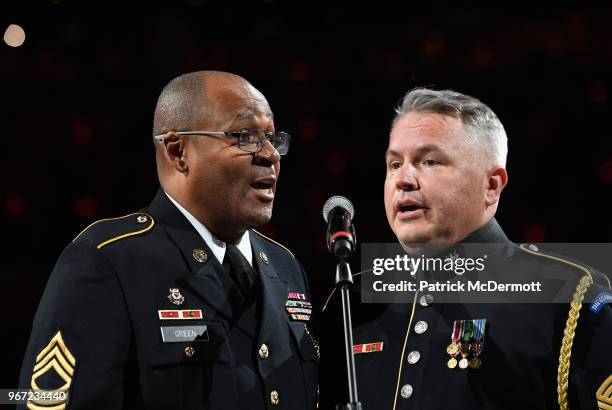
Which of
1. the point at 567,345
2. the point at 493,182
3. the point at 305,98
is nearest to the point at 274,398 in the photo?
the point at 567,345

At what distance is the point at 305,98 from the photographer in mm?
5027

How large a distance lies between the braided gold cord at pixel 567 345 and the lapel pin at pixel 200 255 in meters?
1.12

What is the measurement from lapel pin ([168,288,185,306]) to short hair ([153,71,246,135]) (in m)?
0.53

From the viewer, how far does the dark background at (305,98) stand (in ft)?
15.0

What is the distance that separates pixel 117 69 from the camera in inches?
186

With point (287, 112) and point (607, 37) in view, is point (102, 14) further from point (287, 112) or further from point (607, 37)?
point (607, 37)

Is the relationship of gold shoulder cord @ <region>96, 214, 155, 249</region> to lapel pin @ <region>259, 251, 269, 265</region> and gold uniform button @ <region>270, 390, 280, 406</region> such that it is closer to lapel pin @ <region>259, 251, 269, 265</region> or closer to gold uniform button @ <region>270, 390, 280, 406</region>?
lapel pin @ <region>259, 251, 269, 265</region>

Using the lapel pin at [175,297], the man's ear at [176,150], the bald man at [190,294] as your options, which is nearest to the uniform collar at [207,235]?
the bald man at [190,294]

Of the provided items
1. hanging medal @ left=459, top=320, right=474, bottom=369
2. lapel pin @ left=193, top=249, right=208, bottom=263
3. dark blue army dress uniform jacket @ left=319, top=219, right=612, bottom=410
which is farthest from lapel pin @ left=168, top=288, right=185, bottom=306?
hanging medal @ left=459, top=320, right=474, bottom=369

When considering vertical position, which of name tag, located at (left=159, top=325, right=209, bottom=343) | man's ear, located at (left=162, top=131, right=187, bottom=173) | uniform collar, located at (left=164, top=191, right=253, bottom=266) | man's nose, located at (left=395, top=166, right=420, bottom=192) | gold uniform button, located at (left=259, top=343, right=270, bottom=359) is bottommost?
gold uniform button, located at (left=259, top=343, right=270, bottom=359)

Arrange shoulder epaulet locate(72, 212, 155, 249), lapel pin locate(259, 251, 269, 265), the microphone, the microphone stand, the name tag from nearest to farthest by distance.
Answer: the microphone stand
the microphone
the name tag
shoulder epaulet locate(72, 212, 155, 249)
lapel pin locate(259, 251, 269, 265)

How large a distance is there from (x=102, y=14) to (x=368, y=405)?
2.88 metres

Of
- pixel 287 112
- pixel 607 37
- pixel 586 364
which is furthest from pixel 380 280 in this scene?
pixel 607 37

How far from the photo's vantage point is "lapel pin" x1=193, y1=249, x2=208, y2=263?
2.65 meters
